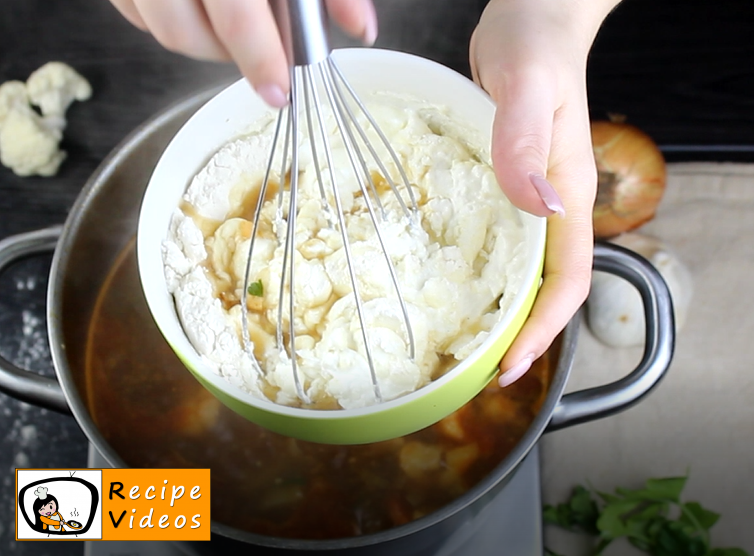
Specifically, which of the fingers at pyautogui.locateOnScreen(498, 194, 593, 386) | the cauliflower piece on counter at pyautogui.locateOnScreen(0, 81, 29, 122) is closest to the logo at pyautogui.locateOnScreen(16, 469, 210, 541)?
the fingers at pyautogui.locateOnScreen(498, 194, 593, 386)

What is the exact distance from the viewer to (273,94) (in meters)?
0.33

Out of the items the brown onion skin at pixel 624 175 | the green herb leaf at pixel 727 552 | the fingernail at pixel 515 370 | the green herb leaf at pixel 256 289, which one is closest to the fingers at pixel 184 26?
the green herb leaf at pixel 256 289

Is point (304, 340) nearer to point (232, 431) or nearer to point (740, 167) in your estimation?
point (232, 431)

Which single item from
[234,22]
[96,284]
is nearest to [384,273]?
[234,22]

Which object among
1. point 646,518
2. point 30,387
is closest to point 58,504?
point 30,387

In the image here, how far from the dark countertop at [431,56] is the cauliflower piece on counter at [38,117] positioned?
0.05 feet

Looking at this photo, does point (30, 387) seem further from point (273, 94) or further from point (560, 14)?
point (560, 14)

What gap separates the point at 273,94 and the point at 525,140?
0.16m

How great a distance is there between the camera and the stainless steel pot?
46 cm

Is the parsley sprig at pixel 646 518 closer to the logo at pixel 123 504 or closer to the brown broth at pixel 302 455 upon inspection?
the brown broth at pixel 302 455

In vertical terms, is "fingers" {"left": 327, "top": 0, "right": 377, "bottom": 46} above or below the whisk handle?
above

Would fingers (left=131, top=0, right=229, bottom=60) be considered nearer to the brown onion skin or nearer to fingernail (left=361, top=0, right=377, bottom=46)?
fingernail (left=361, top=0, right=377, bottom=46)

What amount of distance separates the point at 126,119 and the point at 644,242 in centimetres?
61

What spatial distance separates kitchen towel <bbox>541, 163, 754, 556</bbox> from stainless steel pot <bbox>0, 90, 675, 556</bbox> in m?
0.18
